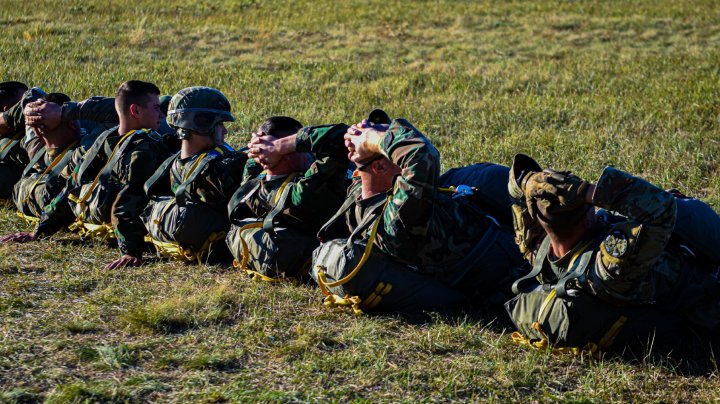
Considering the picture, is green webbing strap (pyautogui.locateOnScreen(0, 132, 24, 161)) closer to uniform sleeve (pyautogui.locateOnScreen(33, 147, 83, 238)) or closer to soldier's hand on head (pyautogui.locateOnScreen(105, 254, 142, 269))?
uniform sleeve (pyautogui.locateOnScreen(33, 147, 83, 238))

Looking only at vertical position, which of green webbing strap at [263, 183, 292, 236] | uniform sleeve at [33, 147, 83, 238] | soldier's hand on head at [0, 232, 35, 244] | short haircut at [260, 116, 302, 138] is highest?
short haircut at [260, 116, 302, 138]

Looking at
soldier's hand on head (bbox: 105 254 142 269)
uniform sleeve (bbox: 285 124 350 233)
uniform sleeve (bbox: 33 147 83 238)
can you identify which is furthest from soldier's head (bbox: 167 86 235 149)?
uniform sleeve (bbox: 33 147 83 238)

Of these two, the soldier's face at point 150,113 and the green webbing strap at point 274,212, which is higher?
the soldier's face at point 150,113

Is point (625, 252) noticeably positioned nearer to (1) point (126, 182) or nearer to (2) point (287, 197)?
(2) point (287, 197)

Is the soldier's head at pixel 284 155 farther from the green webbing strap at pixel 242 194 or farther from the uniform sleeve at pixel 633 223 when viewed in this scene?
the uniform sleeve at pixel 633 223

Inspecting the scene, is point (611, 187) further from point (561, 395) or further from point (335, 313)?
point (335, 313)

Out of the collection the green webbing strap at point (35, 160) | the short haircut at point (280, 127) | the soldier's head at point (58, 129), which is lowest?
the green webbing strap at point (35, 160)

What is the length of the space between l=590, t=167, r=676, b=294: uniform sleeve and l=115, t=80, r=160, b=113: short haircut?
189 inches

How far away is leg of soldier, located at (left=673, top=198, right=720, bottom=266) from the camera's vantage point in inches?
216

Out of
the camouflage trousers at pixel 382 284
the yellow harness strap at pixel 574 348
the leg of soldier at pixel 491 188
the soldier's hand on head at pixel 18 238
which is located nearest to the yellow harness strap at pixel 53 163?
the soldier's hand on head at pixel 18 238

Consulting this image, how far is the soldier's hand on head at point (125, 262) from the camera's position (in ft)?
24.9

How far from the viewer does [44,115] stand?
8.97 meters

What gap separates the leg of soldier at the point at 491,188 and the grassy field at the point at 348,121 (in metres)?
0.85

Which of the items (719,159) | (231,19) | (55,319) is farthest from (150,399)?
(231,19)
